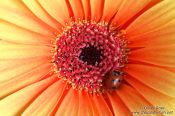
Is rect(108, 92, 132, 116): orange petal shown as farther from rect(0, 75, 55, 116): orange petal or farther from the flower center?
rect(0, 75, 55, 116): orange petal

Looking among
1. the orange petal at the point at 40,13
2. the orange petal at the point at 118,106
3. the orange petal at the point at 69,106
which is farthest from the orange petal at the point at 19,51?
the orange petal at the point at 118,106

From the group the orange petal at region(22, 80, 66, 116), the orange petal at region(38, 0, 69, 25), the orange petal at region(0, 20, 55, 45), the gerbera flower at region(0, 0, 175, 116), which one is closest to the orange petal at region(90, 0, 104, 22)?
the gerbera flower at region(0, 0, 175, 116)

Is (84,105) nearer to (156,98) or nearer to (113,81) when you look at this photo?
(113,81)

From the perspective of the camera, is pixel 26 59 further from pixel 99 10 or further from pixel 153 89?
pixel 153 89

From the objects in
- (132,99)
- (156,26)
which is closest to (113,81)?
(132,99)

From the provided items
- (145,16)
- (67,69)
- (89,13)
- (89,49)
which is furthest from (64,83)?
(145,16)
